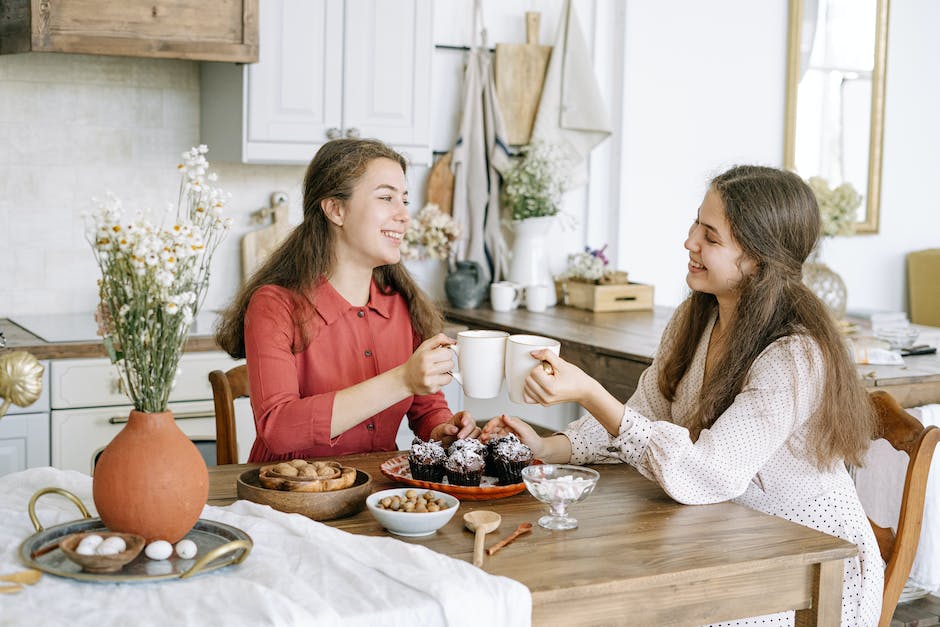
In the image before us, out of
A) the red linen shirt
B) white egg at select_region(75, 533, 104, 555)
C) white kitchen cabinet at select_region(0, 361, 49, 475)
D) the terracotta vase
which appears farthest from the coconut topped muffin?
white kitchen cabinet at select_region(0, 361, 49, 475)

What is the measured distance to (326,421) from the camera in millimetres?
2031

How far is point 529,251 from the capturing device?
13.2ft

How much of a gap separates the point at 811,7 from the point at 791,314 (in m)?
3.21

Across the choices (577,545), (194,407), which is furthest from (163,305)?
(194,407)

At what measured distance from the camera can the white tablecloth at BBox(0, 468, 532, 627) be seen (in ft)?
4.04

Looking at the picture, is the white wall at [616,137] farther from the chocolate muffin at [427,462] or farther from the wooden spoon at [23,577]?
the wooden spoon at [23,577]

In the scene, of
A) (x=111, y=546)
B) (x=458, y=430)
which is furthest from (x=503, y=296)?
(x=111, y=546)

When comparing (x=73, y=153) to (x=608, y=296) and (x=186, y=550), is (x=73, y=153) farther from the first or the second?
(x=186, y=550)

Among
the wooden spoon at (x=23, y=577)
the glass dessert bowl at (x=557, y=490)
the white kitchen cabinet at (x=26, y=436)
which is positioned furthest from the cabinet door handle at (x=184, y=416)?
the wooden spoon at (x=23, y=577)

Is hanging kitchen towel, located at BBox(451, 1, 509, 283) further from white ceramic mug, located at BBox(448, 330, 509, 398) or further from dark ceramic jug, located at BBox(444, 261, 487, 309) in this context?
white ceramic mug, located at BBox(448, 330, 509, 398)

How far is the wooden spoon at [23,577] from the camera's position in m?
1.29

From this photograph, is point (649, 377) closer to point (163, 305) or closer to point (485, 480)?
point (485, 480)

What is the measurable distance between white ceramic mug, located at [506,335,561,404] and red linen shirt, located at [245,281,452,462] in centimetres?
41

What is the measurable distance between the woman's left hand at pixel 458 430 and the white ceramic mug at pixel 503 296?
177cm
